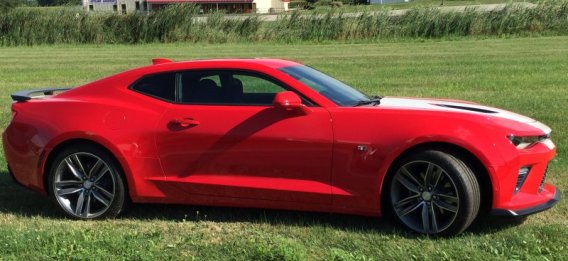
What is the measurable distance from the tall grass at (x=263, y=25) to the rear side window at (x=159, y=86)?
79.2 feet

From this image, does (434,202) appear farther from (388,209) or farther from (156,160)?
(156,160)

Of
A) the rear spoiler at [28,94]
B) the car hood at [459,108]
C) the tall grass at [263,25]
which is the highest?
the car hood at [459,108]

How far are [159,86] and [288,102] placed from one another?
49.5 inches

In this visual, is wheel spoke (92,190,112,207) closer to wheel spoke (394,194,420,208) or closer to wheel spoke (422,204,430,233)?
wheel spoke (394,194,420,208)

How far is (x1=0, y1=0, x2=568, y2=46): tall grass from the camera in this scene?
93.7ft

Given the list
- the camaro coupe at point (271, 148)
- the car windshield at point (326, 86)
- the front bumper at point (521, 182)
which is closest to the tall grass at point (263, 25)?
the car windshield at point (326, 86)

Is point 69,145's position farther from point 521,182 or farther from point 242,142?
point 521,182

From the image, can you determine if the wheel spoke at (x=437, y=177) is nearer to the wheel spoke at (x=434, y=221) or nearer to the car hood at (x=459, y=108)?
the wheel spoke at (x=434, y=221)

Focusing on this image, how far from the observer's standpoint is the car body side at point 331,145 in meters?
4.64

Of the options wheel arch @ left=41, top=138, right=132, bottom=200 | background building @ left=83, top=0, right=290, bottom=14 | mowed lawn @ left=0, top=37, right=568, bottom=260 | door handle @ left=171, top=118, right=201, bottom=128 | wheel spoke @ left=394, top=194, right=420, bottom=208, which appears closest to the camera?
mowed lawn @ left=0, top=37, right=568, bottom=260

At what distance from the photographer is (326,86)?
5488 millimetres

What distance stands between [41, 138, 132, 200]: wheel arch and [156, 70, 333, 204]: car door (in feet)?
1.17

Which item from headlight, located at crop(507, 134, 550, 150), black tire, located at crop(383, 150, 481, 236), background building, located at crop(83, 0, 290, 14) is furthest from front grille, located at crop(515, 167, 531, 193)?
background building, located at crop(83, 0, 290, 14)

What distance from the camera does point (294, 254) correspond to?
429cm
